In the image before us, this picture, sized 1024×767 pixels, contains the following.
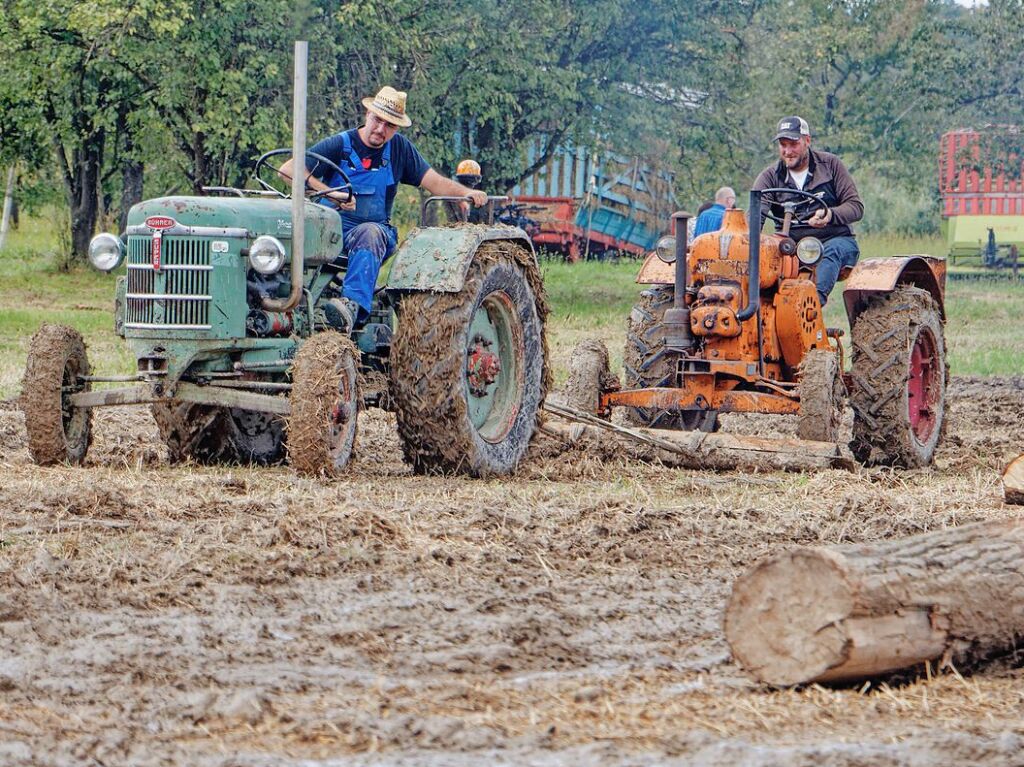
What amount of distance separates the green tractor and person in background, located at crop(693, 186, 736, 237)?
4192 mm

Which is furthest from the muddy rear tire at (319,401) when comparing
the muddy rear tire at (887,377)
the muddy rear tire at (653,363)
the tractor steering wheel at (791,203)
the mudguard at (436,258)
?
the muddy rear tire at (887,377)

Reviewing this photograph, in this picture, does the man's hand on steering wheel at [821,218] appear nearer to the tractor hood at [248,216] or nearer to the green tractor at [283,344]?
the green tractor at [283,344]

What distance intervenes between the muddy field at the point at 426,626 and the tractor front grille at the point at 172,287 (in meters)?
0.79

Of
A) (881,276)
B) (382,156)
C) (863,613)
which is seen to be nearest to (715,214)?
(881,276)

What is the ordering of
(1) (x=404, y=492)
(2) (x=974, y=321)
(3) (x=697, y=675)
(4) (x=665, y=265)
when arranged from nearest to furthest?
(3) (x=697, y=675) → (1) (x=404, y=492) → (4) (x=665, y=265) → (2) (x=974, y=321)

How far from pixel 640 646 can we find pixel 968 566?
1063 millimetres

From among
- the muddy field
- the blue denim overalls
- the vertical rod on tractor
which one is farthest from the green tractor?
the vertical rod on tractor

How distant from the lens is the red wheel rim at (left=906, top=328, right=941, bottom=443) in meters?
11.0

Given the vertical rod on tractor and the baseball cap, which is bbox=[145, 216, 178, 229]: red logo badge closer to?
the vertical rod on tractor

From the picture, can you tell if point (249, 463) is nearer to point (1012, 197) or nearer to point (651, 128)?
point (651, 128)

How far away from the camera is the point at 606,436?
10.3m

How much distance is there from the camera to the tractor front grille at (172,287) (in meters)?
8.65

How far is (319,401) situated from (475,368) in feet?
4.33

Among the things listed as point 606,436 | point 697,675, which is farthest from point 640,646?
point 606,436
